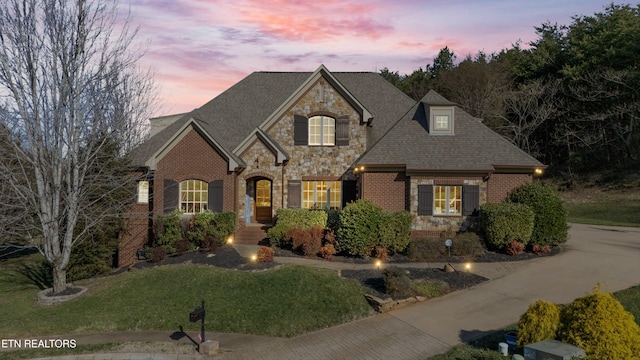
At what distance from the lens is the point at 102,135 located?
667 inches

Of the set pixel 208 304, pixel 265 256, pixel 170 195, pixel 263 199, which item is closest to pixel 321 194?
pixel 263 199

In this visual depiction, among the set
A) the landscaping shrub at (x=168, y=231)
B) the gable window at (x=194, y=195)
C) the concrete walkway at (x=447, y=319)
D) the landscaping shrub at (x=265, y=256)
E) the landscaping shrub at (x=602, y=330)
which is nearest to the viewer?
the landscaping shrub at (x=602, y=330)

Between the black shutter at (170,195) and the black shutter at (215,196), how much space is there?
1652mm

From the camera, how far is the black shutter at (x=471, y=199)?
2097 cm

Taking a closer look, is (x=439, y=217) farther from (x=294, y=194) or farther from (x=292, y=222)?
(x=294, y=194)

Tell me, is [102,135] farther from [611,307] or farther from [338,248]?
[611,307]

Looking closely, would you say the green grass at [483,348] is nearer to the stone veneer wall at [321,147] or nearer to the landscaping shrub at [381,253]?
the landscaping shrub at [381,253]

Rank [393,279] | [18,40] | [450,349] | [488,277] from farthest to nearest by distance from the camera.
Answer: [488,277]
[18,40]
[393,279]
[450,349]

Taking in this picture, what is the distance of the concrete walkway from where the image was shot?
34.0ft

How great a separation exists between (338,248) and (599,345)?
11.3m

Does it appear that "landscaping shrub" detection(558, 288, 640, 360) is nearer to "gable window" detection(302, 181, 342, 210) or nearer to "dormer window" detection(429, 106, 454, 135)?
"dormer window" detection(429, 106, 454, 135)

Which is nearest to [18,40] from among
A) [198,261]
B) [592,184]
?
[198,261]

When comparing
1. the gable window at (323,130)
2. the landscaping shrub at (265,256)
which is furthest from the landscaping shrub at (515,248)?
the gable window at (323,130)

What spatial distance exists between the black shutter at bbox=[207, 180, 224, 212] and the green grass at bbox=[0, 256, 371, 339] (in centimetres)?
558
